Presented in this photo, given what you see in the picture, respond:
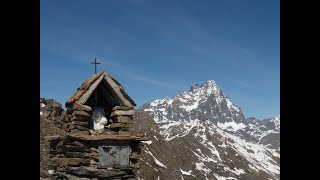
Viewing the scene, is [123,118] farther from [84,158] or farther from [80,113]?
[84,158]

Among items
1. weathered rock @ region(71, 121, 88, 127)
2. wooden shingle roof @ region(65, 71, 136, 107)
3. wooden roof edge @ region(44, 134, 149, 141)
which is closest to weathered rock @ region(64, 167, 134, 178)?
wooden roof edge @ region(44, 134, 149, 141)

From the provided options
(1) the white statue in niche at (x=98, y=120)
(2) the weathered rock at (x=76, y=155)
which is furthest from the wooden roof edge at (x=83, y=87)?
(2) the weathered rock at (x=76, y=155)

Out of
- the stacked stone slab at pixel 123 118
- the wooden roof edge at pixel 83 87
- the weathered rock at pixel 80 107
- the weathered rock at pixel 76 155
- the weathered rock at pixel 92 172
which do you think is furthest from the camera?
the stacked stone slab at pixel 123 118

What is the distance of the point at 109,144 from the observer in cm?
1380

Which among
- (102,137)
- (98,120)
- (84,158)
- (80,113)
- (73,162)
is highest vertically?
(80,113)

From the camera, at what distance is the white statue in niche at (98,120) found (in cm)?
1460

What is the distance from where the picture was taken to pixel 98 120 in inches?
580

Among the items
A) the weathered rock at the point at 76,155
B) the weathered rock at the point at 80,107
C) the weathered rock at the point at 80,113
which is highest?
the weathered rock at the point at 80,107

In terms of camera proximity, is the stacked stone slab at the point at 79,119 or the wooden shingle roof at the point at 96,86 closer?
the stacked stone slab at the point at 79,119

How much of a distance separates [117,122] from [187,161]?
140 metres

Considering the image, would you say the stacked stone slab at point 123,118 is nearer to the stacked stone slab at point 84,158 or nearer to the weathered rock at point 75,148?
the stacked stone slab at point 84,158

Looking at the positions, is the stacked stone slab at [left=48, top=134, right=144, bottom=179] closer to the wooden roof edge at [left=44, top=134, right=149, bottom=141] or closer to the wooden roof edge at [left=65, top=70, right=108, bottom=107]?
the wooden roof edge at [left=44, top=134, right=149, bottom=141]

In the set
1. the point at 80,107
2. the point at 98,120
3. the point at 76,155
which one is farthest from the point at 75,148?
the point at 98,120
